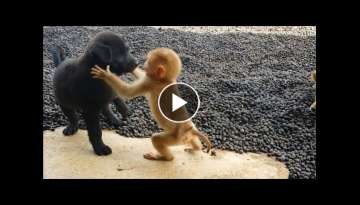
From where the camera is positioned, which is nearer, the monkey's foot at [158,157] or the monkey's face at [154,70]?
the monkey's face at [154,70]

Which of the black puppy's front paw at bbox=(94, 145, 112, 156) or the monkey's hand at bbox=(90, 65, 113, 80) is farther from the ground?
the monkey's hand at bbox=(90, 65, 113, 80)

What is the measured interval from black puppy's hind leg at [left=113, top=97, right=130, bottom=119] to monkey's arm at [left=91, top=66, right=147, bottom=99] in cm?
40

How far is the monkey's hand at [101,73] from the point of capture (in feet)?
8.91

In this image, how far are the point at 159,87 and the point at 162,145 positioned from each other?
1.12 ft

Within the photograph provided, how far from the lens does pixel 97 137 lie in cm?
288

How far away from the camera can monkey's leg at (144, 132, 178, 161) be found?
2.79 m

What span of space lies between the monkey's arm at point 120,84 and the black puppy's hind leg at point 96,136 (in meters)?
0.23

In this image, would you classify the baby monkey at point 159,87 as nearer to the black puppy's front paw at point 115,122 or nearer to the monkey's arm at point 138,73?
the monkey's arm at point 138,73

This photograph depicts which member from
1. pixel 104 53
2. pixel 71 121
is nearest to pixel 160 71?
pixel 104 53

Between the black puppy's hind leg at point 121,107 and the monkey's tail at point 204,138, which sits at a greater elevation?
the black puppy's hind leg at point 121,107

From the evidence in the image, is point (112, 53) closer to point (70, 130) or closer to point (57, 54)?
point (57, 54)

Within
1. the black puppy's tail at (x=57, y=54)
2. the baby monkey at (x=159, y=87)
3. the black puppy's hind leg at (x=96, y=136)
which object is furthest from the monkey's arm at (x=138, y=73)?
the black puppy's tail at (x=57, y=54)

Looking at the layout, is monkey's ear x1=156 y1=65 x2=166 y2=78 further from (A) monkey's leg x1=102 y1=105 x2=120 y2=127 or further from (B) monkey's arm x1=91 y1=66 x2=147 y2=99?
(A) monkey's leg x1=102 y1=105 x2=120 y2=127

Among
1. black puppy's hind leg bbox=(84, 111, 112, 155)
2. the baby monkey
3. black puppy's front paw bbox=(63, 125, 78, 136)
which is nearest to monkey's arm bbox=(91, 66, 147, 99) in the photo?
the baby monkey
